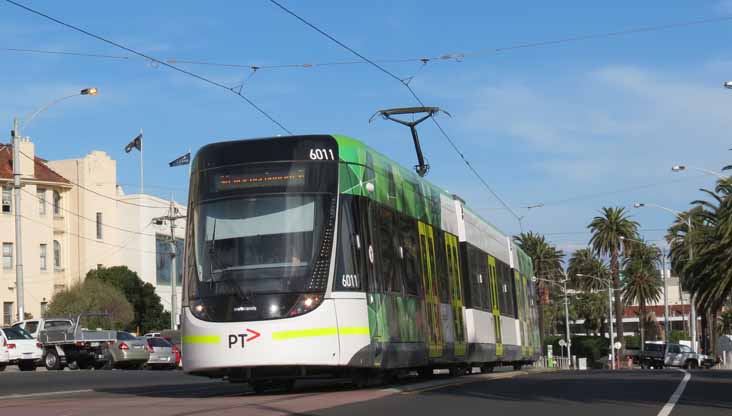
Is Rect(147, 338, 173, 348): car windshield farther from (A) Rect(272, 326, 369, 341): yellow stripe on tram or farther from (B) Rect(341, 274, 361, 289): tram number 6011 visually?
(A) Rect(272, 326, 369, 341): yellow stripe on tram

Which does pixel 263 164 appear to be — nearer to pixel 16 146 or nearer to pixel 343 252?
pixel 343 252

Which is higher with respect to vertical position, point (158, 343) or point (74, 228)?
point (74, 228)

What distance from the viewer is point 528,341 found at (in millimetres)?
33781

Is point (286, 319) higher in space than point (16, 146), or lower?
lower

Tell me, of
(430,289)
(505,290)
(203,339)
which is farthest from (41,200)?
(203,339)

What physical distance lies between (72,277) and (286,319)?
203 feet

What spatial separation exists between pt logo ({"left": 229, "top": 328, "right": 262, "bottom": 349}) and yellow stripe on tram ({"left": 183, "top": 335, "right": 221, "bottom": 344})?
200 mm

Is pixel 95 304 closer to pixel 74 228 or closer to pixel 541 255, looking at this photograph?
pixel 74 228

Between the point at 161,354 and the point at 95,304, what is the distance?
21704 mm

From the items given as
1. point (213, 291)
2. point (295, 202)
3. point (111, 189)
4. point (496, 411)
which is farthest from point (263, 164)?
point (111, 189)

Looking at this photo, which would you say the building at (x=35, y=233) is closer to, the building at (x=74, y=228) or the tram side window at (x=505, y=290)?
the building at (x=74, y=228)

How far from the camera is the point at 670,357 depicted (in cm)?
6356

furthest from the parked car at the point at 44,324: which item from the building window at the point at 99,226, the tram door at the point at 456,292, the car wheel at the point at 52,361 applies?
the building window at the point at 99,226

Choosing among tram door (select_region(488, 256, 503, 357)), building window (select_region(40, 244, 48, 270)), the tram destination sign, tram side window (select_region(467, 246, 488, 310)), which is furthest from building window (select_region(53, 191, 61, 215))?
the tram destination sign
